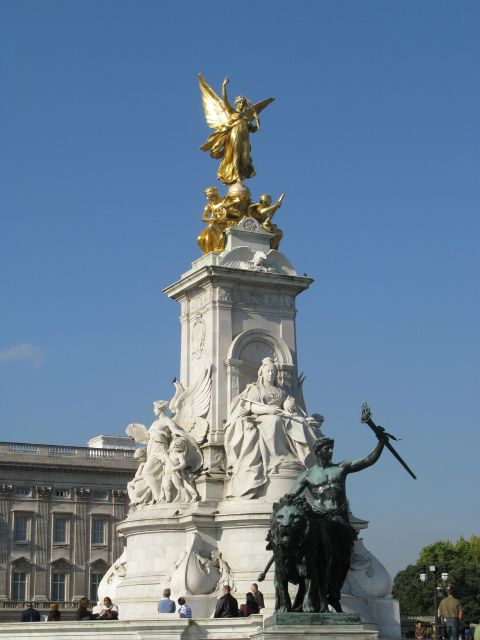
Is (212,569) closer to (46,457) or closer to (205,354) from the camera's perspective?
(205,354)

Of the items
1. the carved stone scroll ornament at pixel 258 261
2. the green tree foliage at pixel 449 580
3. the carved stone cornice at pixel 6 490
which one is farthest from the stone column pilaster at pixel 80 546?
the carved stone scroll ornament at pixel 258 261

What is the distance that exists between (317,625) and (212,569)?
13.2 metres

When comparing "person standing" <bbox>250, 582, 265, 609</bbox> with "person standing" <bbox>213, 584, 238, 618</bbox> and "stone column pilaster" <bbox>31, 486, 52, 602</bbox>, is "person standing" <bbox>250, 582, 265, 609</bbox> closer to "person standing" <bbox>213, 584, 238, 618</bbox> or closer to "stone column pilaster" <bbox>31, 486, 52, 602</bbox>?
"person standing" <bbox>213, 584, 238, 618</bbox>

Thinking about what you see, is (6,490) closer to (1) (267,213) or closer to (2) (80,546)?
(2) (80,546)

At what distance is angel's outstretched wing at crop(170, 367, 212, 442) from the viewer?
3047 centimetres

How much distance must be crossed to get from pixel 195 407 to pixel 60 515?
44.3 meters

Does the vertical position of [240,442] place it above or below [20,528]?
below

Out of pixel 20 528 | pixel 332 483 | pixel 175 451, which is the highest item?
pixel 20 528

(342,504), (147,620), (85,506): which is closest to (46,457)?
(85,506)

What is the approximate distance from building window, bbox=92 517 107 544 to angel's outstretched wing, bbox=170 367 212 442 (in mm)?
43665

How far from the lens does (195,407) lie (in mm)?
30859

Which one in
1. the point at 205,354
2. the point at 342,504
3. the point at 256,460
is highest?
the point at 205,354

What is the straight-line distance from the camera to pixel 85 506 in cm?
7350

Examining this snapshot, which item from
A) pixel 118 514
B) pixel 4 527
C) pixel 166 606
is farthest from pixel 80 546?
pixel 166 606
